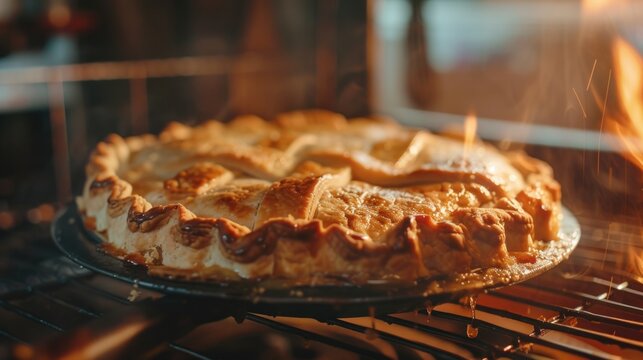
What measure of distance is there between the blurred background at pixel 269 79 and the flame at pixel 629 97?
0.04 ft

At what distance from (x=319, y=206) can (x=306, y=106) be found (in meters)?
4.12

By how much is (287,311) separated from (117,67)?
14.0 feet

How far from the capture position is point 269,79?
6449 millimetres

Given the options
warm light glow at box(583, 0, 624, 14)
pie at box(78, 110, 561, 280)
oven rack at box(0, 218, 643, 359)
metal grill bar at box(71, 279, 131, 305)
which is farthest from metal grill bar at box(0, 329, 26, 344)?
warm light glow at box(583, 0, 624, 14)

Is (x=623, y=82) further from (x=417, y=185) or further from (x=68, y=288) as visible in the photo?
(x=68, y=288)

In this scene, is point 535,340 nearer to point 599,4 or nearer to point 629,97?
point 629,97

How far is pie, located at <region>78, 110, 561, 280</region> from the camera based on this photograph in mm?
1917

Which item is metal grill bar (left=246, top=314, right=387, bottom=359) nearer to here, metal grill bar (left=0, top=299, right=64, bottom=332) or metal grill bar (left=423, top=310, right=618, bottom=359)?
metal grill bar (left=423, top=310, right=618, bottom=359)

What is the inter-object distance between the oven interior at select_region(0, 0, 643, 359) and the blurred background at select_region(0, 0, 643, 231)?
0.02 metres

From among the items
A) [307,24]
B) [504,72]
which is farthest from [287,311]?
[504,72]

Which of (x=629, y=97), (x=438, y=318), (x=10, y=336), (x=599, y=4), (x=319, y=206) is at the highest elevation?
(x=599, y=4)

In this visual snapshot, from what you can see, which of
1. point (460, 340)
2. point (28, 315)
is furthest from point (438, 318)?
point (28, 315)

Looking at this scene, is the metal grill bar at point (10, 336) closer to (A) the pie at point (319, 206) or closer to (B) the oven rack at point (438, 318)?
(B) the oven rack at point (438, 318)

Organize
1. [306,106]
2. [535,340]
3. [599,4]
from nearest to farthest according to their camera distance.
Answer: [535,340] < [599,4] < [306,106]
